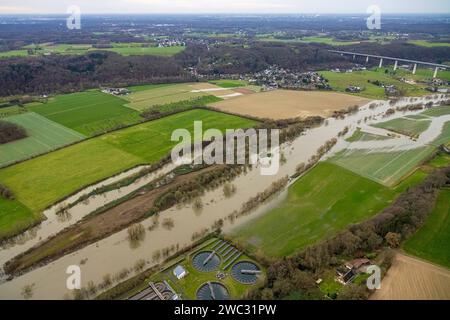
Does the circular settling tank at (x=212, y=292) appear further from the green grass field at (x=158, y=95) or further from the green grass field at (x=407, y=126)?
the green grass field at (x=158, y=95)

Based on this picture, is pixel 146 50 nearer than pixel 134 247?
No

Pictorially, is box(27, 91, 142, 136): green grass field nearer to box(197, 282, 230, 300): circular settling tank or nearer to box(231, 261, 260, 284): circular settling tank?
box(231, 261, 260, 284): circular settling tank

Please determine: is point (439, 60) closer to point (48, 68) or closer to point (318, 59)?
point (318, 59)

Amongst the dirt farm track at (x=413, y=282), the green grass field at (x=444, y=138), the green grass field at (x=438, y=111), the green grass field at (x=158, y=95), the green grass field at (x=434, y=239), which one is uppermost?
the green grass field at (x=438, y=111)

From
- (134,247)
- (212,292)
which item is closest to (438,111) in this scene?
(212,292)

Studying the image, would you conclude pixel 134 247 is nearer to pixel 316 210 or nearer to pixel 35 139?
pixel 316 210

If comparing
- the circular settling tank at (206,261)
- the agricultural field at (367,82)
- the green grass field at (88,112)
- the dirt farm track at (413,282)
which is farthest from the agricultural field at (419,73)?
the circular settling tank at (206,261)

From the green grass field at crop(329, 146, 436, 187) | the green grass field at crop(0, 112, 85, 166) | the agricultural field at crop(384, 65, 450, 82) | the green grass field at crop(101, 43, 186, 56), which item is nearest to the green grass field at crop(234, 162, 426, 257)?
the green grass field at crop(329, 146, 436, 187)
